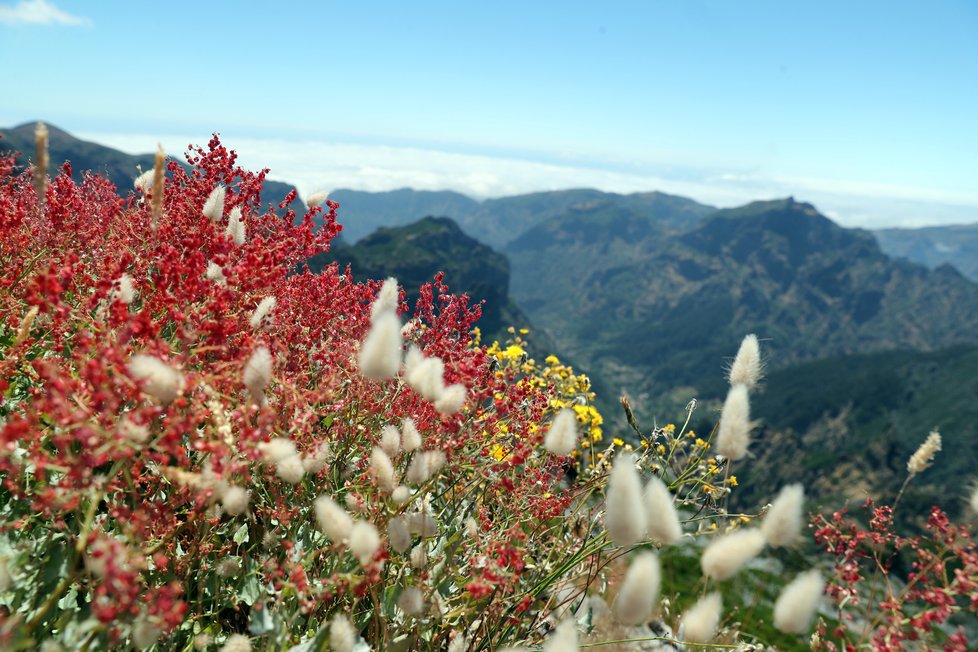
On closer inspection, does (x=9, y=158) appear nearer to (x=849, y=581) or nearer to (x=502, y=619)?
(x=502, y=619)

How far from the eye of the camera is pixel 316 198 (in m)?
5.32

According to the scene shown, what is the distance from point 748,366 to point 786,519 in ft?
4.00

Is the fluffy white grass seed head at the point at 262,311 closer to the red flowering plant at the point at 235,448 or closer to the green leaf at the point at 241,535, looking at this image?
the red flowering plant at the point at 235,448

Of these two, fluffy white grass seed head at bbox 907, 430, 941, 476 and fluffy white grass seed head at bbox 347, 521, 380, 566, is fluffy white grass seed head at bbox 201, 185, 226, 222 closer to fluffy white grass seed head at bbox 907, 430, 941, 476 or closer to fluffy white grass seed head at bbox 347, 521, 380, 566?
fluffy white grass seed head at bbox 347, 521, 380, 566

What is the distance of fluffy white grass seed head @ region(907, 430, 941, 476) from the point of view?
358 centimetres

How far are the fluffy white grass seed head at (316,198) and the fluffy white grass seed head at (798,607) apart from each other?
4.59 meters

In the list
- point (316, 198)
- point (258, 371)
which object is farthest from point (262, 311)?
point (316, 198)

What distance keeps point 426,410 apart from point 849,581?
3.11 metres

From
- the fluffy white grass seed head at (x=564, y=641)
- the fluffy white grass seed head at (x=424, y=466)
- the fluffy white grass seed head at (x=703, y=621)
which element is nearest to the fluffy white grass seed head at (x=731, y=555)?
the fluffy white grass seed head at (x=703, y=621)

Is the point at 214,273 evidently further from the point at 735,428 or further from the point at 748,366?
the point at 748,366

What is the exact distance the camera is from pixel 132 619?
269 centimetres

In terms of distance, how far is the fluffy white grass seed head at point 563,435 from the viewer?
3.31m

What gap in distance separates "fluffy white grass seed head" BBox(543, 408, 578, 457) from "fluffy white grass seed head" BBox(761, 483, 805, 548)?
1.07 m

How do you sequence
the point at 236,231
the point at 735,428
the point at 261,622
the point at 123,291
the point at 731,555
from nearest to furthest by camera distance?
the point at 731,555
the point at 735,428
the point at 261,622
the point at 123,291
the point at 236,231
